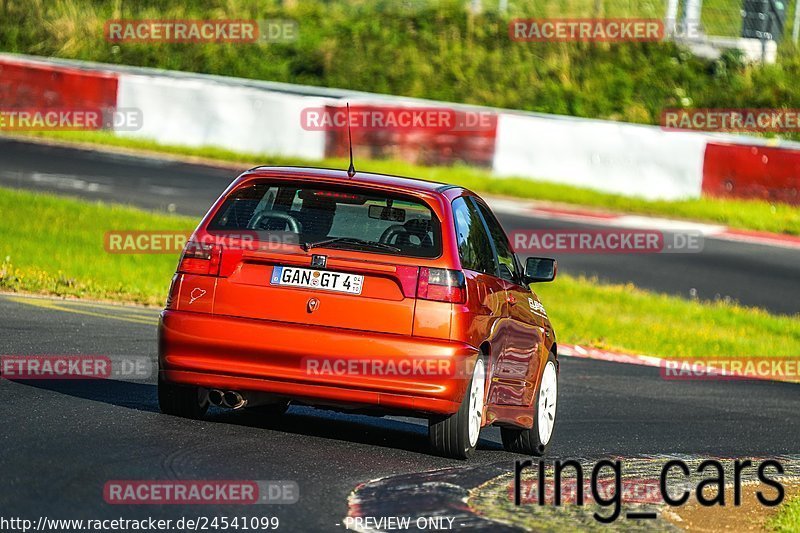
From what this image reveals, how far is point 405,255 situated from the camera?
8.33m

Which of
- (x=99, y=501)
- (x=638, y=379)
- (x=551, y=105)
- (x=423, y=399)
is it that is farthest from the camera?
(x=551, y=105)

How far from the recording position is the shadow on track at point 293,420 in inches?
356

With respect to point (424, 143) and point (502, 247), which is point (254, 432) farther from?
point (424, 143)

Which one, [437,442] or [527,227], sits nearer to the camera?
[437,442]

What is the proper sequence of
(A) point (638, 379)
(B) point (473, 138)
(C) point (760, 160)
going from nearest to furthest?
(A) point (638, 379) → (C) point (760, 160) → (B) point (473, 138)

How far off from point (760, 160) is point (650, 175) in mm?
1983

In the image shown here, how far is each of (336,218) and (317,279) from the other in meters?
0.43

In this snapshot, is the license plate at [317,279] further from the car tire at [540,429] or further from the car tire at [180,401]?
the car tire at [540,429]

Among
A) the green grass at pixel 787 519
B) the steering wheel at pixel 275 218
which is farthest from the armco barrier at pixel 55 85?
the green grass at pixel 787 519

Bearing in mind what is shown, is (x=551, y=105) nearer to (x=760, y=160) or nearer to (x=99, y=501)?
(x=760, y=160)

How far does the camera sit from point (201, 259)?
848 cm

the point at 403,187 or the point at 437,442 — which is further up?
the point at 403,187

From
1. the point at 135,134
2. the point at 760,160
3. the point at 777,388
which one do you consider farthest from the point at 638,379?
the point at 135,134

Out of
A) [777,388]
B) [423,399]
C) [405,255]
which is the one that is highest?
[405,255]
